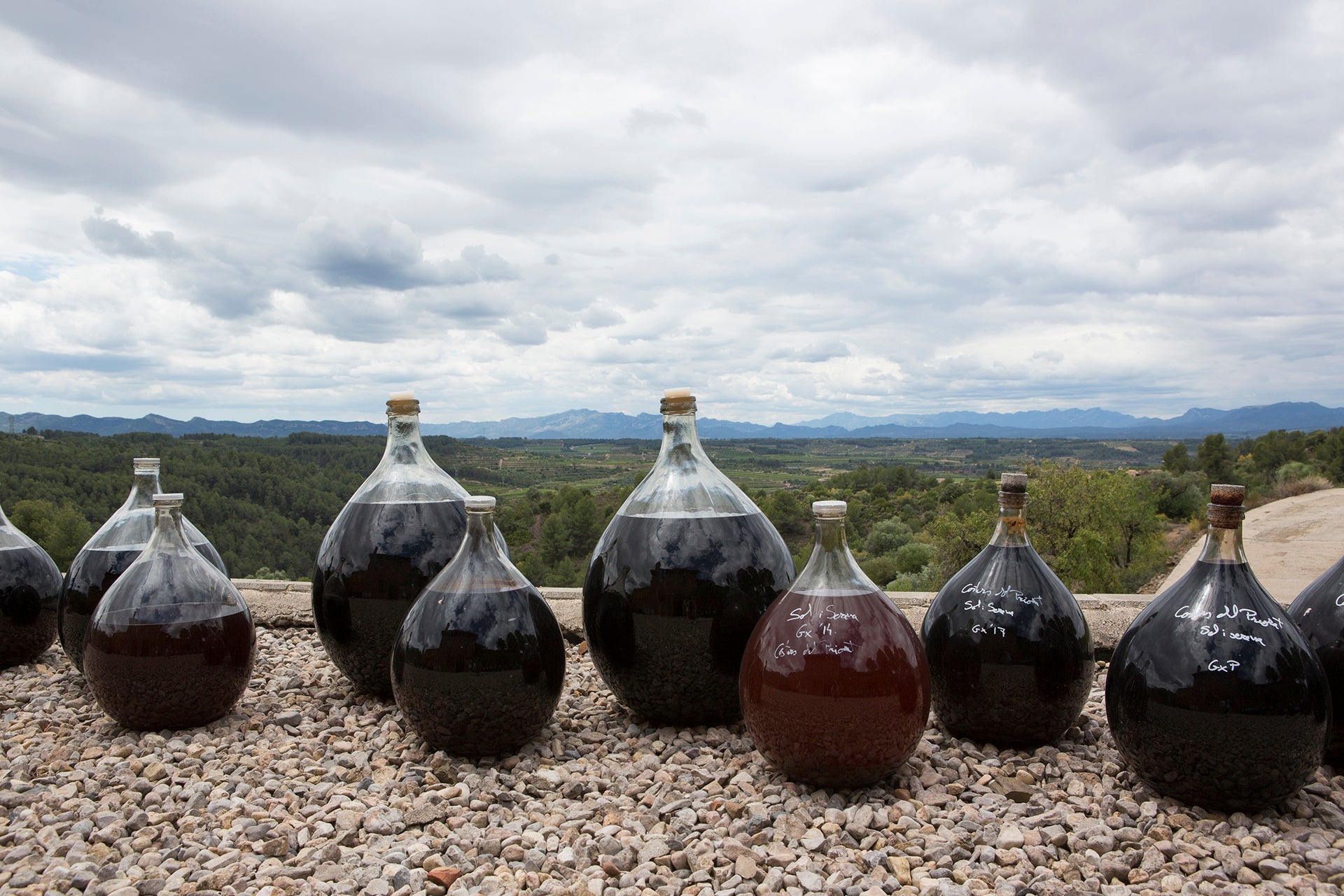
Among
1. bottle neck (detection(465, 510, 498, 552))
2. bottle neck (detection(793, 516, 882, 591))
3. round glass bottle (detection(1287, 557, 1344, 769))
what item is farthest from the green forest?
bottle neck (detection(793, 516, 882, 591))

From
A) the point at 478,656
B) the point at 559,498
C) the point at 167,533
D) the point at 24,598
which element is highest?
the point at 167,533

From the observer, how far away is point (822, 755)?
13.9 feet

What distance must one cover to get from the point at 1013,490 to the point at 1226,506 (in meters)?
1.03

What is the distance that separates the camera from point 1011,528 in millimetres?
4926

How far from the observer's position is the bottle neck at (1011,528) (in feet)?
16.0

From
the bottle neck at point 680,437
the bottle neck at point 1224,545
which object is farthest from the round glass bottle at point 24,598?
the bottle neck at point 1224,545

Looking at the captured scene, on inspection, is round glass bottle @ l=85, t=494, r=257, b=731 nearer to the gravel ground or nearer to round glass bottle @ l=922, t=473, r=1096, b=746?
the gravel ground

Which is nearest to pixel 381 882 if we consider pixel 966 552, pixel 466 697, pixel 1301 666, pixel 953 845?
pixel 466 697

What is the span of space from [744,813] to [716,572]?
136 cm

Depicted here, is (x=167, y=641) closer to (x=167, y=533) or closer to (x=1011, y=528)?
(x=167, y=533)

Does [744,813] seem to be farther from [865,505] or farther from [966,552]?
[865,505]

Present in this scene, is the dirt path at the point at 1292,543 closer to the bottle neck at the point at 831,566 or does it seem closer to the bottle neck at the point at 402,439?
the bottle neck at the point at 831,566

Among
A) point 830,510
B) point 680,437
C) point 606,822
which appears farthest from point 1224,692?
point 680,437

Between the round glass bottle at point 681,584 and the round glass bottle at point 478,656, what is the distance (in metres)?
0.47
